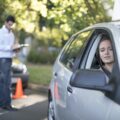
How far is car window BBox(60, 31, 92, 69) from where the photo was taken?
5832 millimetres

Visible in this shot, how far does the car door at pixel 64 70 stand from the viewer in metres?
5.65

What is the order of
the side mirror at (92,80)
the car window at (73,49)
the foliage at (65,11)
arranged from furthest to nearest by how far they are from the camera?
the foliage at (65,11), the car window at (73,49), the side mirror at (92,80)

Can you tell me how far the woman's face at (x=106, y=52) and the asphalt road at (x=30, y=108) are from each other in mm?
4793

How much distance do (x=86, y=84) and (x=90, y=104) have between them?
45 cm

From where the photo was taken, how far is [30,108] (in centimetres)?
1080

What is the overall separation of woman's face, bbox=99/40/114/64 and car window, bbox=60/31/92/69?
73 centimetres

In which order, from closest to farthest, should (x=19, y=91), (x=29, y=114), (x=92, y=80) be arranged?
(x=92, y=80) → (x=29, y=114) → (x=19, y=91)

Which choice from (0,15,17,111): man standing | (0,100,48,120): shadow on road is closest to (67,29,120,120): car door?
(0,100,48,120): shadow on road

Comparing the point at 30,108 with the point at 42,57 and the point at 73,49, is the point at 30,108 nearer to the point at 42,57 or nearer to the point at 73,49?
the point at 73,49

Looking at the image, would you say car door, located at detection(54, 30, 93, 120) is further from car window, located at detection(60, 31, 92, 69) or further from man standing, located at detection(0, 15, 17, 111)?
man standing, located at detection(0, 15, 17, 111)

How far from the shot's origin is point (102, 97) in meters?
4.31

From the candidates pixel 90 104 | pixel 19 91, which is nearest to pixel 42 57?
pixel 19 91

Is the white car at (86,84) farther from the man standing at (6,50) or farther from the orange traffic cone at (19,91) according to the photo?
the orange traffic cone at (19,91)

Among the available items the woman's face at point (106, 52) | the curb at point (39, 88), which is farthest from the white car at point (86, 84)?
the curb at point (39, 88)
